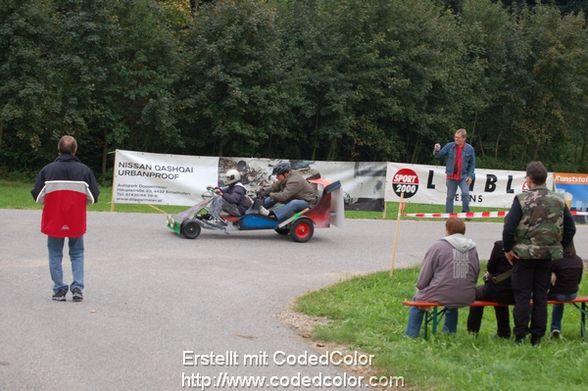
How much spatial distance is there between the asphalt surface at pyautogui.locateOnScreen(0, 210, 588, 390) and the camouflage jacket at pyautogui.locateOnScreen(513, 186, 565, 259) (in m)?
2.15

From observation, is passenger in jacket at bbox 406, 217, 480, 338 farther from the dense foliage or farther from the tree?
the tree

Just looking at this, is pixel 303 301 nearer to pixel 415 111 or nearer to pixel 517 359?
pixel 517 359

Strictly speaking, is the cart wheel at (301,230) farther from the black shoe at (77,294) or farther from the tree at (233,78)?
the tree at (233,78)

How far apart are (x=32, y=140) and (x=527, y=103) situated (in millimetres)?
28185

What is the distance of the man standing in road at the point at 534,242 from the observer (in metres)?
7.51

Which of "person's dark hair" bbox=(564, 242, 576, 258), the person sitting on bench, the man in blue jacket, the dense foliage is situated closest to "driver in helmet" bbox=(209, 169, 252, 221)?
the man in blue jacket

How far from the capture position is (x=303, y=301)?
9578 mm

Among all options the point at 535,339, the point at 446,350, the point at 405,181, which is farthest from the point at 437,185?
the point at 446,350

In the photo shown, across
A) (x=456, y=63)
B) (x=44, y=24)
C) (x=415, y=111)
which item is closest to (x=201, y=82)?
(x=44, y=24)

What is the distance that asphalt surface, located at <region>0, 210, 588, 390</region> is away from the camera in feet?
21.7

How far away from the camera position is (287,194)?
47.5ft

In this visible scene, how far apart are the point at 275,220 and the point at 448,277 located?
22.8ft

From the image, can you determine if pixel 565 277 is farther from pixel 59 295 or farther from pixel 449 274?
pixel 59 295

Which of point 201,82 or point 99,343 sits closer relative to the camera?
point 99,343
